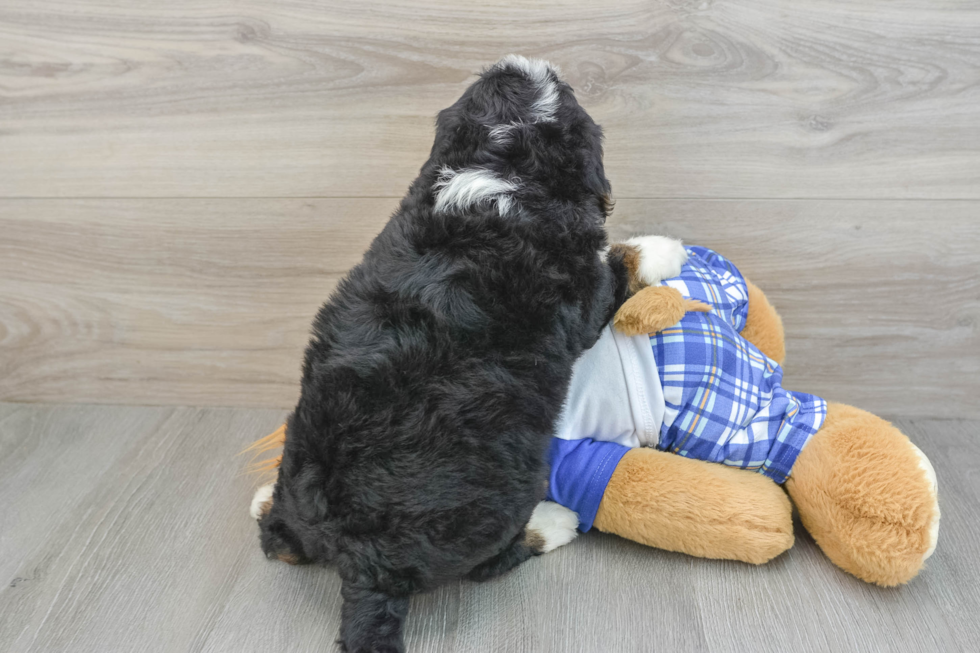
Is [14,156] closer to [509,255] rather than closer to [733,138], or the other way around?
[509,255]

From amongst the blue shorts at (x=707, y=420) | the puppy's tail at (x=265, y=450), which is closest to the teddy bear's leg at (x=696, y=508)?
the blue shorts at (x=707, y=420)

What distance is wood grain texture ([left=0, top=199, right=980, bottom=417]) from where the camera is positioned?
1245 mm

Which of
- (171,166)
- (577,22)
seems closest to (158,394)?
(171,166)

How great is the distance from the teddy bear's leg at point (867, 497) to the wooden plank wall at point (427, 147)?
1.27ft

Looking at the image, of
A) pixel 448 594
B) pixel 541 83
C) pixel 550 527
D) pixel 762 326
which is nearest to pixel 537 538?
pixel 550 527

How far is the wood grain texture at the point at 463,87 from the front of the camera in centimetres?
114

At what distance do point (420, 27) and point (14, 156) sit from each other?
0.86 metres

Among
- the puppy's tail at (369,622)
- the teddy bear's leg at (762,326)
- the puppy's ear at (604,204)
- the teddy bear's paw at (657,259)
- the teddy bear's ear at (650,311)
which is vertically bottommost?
the puppy's tail at (369,622)

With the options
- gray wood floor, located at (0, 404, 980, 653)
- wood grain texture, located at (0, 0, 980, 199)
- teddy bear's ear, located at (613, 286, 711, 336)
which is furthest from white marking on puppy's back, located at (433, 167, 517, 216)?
gray wood floor, located at (0, 404, 980, 653)

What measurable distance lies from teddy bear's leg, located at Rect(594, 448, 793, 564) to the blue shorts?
0.10 feet

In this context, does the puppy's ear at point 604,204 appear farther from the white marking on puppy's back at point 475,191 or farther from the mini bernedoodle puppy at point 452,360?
the white marking on puppy's back at point 475,191

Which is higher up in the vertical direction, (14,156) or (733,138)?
(733,138)

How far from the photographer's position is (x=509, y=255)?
0.81 m

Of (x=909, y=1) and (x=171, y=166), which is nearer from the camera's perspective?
(x=909, y=1)
